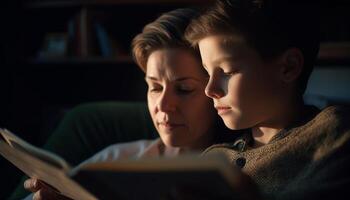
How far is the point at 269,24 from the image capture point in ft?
3.33

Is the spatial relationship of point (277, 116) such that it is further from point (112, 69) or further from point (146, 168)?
point (112, 69)

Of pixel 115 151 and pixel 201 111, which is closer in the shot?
pixel 201 111

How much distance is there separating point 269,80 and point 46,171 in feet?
1.78

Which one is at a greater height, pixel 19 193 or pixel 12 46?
pixel 12 46

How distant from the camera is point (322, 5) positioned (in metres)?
1.95

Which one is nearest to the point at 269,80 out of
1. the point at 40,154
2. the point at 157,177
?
the point at 157,177

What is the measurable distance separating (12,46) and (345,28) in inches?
68.4

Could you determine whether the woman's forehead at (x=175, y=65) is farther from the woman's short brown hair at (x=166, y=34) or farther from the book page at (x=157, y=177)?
the book page at (x=157, y=177)

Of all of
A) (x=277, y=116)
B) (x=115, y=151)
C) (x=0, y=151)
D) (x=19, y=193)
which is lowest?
(x=19, y=193)

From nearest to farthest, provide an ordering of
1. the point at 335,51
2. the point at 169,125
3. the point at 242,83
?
the point at 242,83, the point at 169,125, the point at 335,51

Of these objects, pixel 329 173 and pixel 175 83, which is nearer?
pixel 329 173

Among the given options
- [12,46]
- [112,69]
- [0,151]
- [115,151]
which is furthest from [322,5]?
[12,46]

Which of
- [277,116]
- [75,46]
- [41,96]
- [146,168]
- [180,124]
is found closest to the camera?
[146,168]

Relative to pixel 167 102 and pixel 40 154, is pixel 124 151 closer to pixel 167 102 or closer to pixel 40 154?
pixel 167 102
